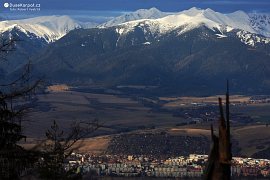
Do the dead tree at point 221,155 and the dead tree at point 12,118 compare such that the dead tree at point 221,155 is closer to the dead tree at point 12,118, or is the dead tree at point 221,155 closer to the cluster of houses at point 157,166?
the dead tree at point 12,118

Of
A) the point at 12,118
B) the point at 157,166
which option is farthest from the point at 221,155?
the point at 157,166

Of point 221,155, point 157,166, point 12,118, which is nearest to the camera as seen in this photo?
point 221,155

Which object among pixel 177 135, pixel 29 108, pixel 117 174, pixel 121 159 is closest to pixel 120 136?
pixel 177 135

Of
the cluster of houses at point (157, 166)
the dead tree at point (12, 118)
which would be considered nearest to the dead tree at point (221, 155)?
the dead tree at point (12, 118)

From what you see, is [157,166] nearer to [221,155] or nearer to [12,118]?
[12,118]

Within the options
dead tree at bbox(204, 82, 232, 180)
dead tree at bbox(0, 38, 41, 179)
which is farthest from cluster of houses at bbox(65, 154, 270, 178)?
dead tree at bbox(204, 82, 232, 180)

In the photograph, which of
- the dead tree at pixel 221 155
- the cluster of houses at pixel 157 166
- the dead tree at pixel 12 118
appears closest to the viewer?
the dead tree at pixel 221 155

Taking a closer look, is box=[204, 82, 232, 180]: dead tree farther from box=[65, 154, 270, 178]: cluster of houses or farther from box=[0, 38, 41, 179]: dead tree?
box=[65, 154, 270, 178]: cluster of houses

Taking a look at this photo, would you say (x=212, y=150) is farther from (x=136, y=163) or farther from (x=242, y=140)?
(x=242, y=140)
